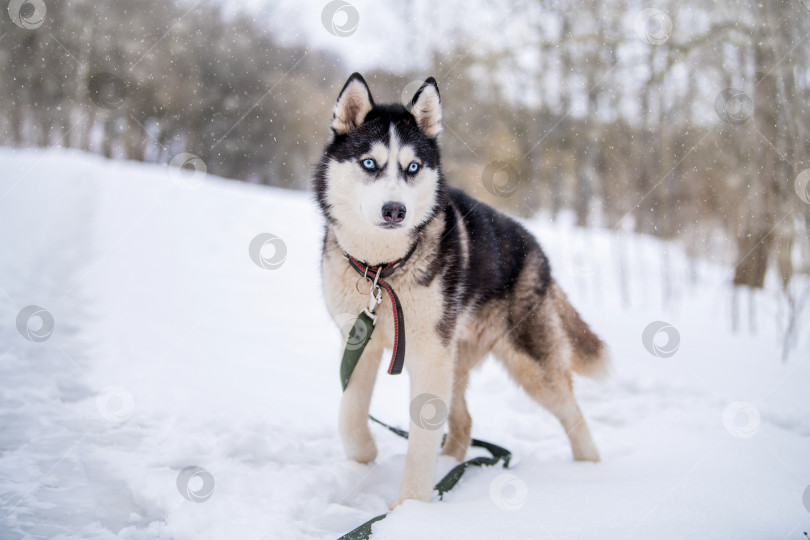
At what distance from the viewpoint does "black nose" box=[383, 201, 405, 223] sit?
2184 mm

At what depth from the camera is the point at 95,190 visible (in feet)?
37.9

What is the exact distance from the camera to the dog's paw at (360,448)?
2.70 meters

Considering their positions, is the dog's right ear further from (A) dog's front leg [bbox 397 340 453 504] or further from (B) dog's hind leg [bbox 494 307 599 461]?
(B) dog's hind leg [bbox 494 307 599 461]

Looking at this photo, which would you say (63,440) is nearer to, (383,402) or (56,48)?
(383,402)

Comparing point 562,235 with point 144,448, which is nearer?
point 144,448

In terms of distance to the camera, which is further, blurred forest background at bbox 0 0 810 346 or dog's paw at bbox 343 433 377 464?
blurred forest background at bbox 0 0 810 346

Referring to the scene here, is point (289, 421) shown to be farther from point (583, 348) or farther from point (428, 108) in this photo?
point (428, 108)

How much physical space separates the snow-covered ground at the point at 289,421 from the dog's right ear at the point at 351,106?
1.78 meters

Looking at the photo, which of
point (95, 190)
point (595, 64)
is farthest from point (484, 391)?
point (95, 190)

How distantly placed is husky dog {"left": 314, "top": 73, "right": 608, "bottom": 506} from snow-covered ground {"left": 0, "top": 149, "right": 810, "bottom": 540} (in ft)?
1.08

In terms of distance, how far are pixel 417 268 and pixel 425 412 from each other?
0.70 m

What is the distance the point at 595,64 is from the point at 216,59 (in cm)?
1364

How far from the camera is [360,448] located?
8.88 ft

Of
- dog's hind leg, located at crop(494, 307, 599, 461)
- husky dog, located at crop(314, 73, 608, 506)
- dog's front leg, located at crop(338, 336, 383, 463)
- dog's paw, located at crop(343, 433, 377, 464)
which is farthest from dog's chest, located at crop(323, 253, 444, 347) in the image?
dog's hind leg, located at crop(494, 307, 599, 461)
